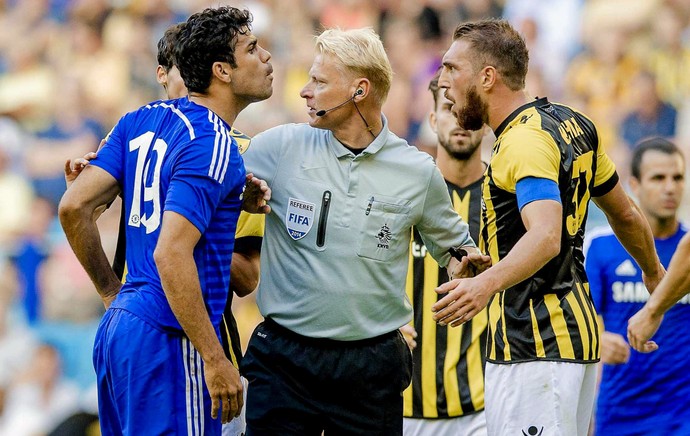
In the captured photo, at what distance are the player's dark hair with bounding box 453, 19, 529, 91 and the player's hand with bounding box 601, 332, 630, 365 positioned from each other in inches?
95.3

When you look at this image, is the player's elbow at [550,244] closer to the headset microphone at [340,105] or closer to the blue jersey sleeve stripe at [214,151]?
the headset microphone at [340,105]

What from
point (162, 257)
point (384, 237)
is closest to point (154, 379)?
point (162, 257)

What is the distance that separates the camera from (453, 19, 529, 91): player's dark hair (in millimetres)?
4809

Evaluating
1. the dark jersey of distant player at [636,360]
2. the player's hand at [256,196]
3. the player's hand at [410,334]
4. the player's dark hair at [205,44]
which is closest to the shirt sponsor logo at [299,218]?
the player's hand at [256,196]

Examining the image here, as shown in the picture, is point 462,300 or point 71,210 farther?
point 71,210


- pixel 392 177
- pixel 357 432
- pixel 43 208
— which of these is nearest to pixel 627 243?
pixel 392 177

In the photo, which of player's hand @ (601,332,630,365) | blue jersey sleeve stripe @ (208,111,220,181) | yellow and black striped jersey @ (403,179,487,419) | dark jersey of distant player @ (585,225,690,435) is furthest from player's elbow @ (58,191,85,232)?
dark jersey of distant player @ (585,225,690,435)

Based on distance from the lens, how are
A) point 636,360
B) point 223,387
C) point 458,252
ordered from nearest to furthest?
point 223,387
point 458,252
point 636,360

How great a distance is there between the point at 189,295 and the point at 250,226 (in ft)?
3.30

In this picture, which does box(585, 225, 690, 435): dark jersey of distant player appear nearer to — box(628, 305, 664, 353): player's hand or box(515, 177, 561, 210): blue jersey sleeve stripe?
box(628, 305, 664, 353): player's hand

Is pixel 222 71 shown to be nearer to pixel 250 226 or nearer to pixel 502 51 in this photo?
pixel 250 226

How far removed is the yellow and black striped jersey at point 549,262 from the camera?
456 centimetres

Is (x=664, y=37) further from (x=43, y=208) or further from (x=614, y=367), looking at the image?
(x=43, y=208)

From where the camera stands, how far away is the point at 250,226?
5.02 m
